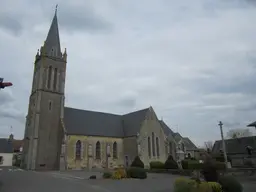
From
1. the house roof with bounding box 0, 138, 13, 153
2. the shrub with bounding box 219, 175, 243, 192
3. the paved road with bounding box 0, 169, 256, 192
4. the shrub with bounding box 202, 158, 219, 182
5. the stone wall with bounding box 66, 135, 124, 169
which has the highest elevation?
the house roof with bounding box 0, 138, 13, 153

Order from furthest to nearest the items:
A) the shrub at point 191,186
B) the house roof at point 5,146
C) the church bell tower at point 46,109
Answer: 1. the house roof at point 5,146
2. the church bell tower at point 46,109
3. the shrub at point 191,186

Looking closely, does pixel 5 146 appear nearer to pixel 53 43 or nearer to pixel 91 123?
pixel 91 123

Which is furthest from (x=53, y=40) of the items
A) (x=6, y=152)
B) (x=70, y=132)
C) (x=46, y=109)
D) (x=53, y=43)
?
(x=6, y=152)

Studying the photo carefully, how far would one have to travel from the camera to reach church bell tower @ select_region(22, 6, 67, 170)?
37.7 metres

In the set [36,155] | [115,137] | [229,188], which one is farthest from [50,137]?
[229,188]

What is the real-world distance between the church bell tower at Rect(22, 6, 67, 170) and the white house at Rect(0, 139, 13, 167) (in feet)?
104

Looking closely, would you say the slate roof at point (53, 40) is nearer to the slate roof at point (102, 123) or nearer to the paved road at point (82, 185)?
the slate roof at point (102, 123)

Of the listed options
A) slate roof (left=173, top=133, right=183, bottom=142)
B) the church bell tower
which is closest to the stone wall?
the church bell tower

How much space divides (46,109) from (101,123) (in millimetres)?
10583

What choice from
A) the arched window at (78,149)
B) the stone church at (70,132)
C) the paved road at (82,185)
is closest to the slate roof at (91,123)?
the stone church at (70,132)

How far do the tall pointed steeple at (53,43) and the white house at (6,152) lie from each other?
39521 millimetres

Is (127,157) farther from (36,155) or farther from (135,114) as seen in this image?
(36,155)

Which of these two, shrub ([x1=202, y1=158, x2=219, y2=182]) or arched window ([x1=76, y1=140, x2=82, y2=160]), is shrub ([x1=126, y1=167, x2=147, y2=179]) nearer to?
shrub ([x1=202, y1=158, x2=219, y2=182])

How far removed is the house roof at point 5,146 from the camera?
6838 centimetres
